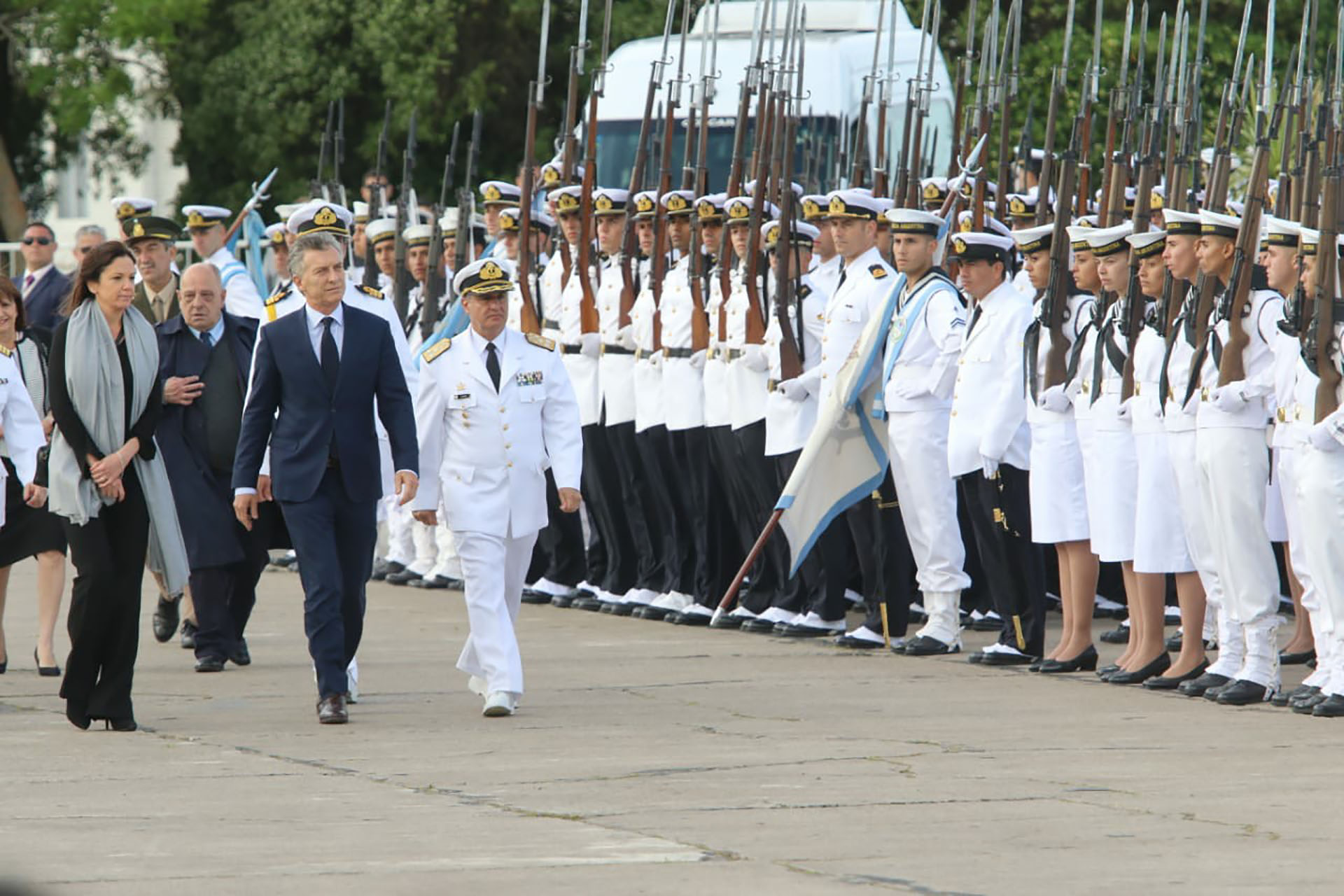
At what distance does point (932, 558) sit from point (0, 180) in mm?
22756

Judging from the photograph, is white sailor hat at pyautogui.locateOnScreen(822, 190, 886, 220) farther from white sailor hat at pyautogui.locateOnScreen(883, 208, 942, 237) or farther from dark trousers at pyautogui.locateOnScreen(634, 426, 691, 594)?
dark trousers at pyautogui.locateOnScreen(634, 426, 691, 594)

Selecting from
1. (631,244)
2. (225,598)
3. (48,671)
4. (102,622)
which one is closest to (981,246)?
(631,244)

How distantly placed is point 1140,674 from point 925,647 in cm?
140

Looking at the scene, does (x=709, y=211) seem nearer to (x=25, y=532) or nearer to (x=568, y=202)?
(x=568, y=202)

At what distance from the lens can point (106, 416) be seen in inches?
364

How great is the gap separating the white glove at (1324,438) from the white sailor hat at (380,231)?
25.1 ft

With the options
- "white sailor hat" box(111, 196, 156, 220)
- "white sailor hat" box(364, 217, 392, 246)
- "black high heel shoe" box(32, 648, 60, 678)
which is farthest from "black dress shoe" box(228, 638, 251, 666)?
"white sailor hat" box(364, 217, 392, 246)

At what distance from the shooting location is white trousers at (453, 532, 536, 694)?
31.0 feet

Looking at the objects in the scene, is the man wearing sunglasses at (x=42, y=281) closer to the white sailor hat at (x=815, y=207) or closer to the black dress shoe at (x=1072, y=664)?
the white sailor hat at (x=815, y=207)

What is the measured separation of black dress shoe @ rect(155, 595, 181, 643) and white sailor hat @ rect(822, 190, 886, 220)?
11.9ft

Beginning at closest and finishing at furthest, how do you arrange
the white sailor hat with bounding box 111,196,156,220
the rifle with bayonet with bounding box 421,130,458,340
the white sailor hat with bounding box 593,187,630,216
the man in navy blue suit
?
the man in navy blue suit < the white sailor hat with bounding box 111,196,156,220 < the white sailor hat with bounding box 593,187,630,216 < the rifle with bayonet with bounding box 421,130,458,340

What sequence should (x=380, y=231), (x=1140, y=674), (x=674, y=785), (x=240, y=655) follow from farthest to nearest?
(x=380, y=231), (x=240, y=655), (x=1140, y=674), (x=674, y=785)

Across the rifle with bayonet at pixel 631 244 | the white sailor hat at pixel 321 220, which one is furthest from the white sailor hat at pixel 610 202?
the white sailor hat at pixel 321 220

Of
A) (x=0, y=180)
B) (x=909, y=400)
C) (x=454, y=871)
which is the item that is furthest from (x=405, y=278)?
(x=0, y=180)
